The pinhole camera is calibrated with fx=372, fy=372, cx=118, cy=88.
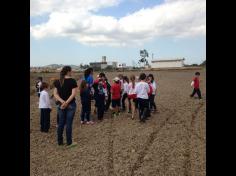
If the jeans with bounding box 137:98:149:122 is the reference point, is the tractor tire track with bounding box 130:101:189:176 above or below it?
below

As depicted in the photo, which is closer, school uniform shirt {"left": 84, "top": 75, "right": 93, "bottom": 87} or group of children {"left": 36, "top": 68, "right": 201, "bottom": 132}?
group of children {"left": 36, "top": 68, "right": 201, "bottom": 132}

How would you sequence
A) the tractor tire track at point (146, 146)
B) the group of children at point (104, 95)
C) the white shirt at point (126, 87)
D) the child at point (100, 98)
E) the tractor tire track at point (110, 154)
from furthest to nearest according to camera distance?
the white shirt at point (126, 87) → the child at point (100, 98) → the group of children at point (104, 95) → the tractor tire track at point (146, 146) → the tractor tire track at point (110, 154)

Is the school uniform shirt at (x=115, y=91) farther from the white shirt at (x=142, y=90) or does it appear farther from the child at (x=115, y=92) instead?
the white shirt at (x=142, y=90)

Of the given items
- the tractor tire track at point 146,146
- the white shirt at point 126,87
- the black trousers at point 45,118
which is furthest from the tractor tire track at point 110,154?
the white shirt at point 126,87

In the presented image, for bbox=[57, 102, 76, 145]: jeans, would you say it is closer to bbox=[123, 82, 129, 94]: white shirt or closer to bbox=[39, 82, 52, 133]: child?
bbox=[39, 82, 52, 133]: child

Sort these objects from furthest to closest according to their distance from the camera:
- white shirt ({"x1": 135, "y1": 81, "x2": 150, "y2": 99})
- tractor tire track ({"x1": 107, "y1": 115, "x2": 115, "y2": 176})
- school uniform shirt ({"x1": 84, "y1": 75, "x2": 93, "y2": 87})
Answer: school uniform shirt ({"x1": 84, "y1": 75, "x2": 93, "y2": 87})
white shirt ({"x1": 135, "y1": 81, "x2": 150, "y2": 99})
tractor tire track ({"x1": 107, "y1": 115, "x2": 115, "y2": 176})

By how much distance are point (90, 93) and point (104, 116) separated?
169 centimetres

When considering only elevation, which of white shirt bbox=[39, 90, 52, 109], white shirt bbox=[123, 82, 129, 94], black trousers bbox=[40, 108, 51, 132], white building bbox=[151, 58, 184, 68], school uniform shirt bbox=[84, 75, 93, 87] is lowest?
black trousers bbox=[40, 108, 51, 132]

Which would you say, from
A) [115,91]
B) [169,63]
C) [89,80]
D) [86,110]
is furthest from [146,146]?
[169,63]

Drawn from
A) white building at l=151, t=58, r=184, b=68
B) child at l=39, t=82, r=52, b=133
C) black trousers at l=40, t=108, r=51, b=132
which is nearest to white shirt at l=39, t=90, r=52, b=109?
child at l=39, t=82, r=52, b=133

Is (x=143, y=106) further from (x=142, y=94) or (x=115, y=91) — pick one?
(x=115, y=91)

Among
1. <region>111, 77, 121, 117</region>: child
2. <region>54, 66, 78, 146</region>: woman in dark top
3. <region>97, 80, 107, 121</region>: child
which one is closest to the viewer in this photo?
<region>54, 66, 78, 146</region>: woman in dark top
